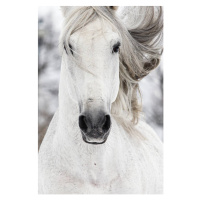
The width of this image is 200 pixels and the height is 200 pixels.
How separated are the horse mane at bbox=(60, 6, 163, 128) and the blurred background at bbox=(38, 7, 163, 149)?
3.0 inches

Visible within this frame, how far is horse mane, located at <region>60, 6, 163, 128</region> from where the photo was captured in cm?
182

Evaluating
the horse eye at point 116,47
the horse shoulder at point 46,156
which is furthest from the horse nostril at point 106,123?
the horse shoulder at point 46,156

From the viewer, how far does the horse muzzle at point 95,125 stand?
1.53m

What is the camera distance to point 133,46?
200cm

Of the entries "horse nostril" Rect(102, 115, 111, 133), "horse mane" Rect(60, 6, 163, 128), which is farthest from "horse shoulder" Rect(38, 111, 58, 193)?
"horse nostril" Rect(102, 115, 111, 133)

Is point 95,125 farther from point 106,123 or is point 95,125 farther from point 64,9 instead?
point 64,9

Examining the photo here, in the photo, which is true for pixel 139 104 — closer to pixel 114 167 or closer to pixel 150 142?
pixel 150 142

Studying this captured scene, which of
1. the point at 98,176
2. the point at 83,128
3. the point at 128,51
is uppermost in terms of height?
the point at 128,51

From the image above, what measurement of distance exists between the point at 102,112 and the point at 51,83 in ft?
2.33

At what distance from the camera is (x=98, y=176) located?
1864mm

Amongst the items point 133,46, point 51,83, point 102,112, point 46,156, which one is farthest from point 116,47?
point 46,156

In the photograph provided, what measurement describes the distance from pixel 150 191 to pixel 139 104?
0.60m

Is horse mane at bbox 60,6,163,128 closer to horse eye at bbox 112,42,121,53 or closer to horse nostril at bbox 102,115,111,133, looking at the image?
horse eye at bbox 112,42,121,53
